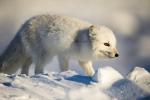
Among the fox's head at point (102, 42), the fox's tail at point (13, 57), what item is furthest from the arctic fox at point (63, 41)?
the fox's tail at point (13, 57)

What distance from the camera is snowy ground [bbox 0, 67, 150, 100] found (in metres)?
7.00

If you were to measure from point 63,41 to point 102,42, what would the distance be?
70 centimetres

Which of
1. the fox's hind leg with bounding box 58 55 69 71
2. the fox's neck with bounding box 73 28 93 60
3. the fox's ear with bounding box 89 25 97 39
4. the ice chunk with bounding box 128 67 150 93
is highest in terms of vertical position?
the fox's ear with bounding box 89 25 97 39

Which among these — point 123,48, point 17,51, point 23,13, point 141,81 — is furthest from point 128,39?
point 141,81

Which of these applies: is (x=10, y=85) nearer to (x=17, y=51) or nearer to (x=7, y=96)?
(x=7, y=96)

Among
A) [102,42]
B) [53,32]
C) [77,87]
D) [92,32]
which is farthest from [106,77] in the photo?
[53,32]

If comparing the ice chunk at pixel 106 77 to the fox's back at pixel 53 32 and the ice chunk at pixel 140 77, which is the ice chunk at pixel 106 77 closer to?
the ice chunk at pixel 140 77

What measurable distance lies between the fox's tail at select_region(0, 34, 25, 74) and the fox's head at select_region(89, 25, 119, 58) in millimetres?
1369

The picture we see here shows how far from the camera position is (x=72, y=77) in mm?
7953

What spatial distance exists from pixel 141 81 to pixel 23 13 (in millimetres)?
24033

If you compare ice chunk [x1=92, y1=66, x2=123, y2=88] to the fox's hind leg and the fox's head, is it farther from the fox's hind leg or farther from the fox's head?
the fox's hind leg

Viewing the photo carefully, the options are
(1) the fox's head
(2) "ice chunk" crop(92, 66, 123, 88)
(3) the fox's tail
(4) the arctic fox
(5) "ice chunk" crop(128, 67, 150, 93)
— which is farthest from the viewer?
(3) the fox's tail

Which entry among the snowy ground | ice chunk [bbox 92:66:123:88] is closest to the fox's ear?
the snowy ground

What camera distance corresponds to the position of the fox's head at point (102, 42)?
9875mm
